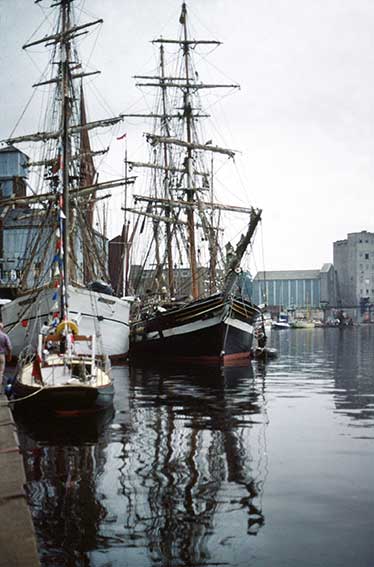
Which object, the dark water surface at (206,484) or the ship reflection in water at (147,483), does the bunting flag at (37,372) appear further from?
the dark water surface at (206,484)

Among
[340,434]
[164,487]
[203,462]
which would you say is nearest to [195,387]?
[340,434]

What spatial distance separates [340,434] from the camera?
15406 millimetres

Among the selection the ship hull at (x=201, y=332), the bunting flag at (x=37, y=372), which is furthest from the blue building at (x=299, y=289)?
the bunting flag at (x=37, y=372)

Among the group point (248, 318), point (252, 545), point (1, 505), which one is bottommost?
point (252, 545)

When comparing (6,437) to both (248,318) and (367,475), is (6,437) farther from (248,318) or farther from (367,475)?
(248,318)

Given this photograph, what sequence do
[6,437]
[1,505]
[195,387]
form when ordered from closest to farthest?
[1,505] → [6,437] → [195,387]

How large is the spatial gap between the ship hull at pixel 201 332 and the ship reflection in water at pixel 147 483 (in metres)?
17.7

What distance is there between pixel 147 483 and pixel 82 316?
1017 inches

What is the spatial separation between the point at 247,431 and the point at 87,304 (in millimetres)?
21660

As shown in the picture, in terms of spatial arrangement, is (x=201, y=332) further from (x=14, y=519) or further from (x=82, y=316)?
(x=14, y=519)

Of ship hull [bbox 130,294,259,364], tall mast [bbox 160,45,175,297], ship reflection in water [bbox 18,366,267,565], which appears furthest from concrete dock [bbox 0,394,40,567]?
tall mast [bbox 160,45,175,297]

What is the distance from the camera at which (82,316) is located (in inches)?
1412

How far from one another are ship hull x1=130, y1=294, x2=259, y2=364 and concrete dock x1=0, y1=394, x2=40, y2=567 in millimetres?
27464

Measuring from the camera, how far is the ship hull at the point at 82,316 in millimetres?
34688
